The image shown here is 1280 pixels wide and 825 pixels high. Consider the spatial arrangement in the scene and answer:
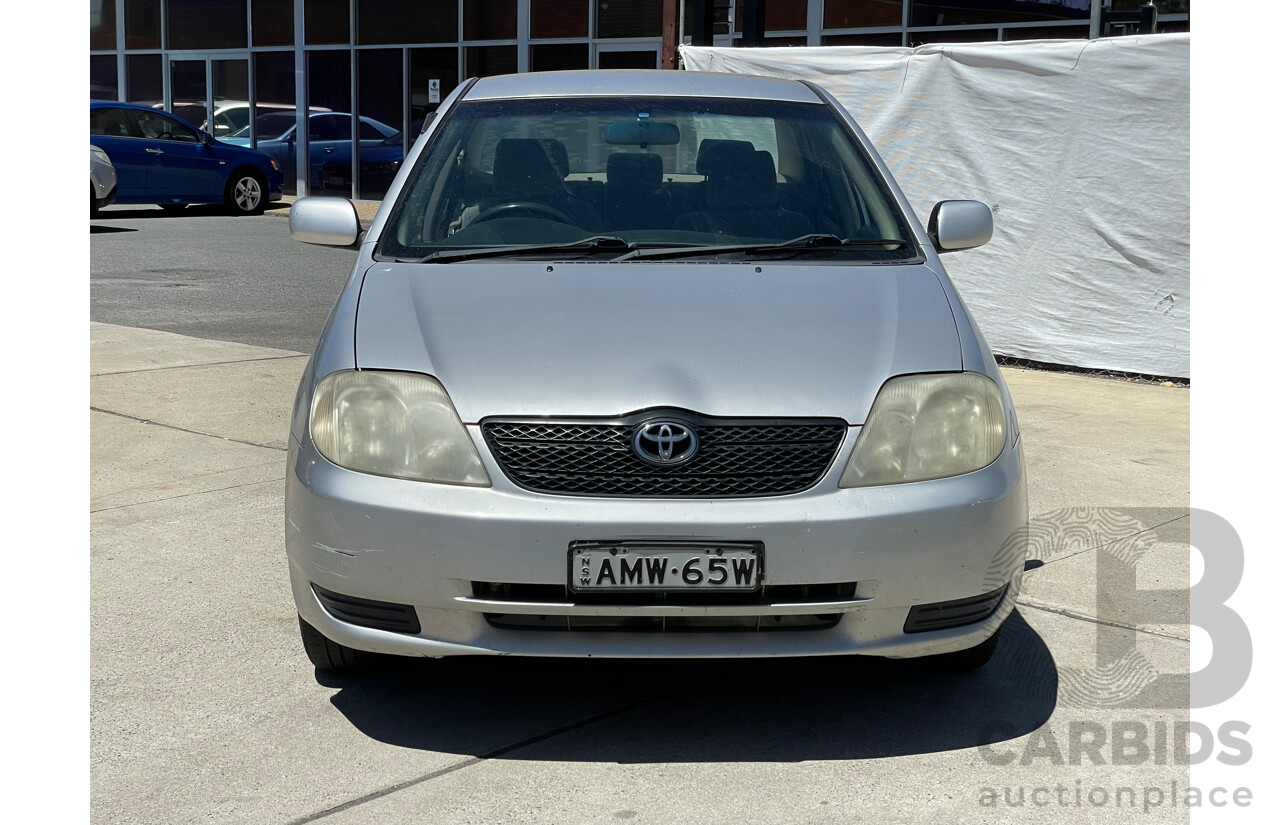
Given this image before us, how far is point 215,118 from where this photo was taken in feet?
86.9

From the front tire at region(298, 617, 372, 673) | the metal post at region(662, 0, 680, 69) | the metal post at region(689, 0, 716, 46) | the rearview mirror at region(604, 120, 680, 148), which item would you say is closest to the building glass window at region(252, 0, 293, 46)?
the metal post at region(689, 0, 716, 46)

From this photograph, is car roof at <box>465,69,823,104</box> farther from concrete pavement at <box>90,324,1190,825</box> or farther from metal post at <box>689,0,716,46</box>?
metal post at <box>689,0,716,46</box>

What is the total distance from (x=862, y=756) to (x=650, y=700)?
588 mm

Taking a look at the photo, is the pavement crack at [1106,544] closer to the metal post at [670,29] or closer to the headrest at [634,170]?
the headrest at [634,170]

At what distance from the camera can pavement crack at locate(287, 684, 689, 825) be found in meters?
2.98

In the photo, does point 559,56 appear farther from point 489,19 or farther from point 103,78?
point 103,78

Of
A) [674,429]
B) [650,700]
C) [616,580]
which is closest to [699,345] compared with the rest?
[674,429]

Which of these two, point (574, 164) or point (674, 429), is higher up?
point (574, 164)

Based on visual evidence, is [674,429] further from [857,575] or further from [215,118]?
[215,118]

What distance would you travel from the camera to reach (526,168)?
4.30 metres

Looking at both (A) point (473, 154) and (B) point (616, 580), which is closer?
(B) point (616, 580)

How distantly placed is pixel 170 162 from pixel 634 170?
17.8m

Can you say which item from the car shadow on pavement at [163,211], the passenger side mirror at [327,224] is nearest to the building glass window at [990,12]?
the car shadow on pavement at [163,211]

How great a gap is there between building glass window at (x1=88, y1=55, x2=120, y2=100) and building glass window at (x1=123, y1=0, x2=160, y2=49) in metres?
0.81
